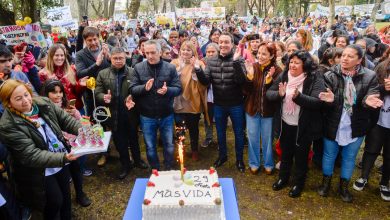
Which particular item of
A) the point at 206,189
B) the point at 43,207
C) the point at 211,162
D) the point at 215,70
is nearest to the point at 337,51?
the point at 215,70

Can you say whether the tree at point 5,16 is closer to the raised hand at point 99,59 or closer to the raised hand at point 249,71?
the raised hand at point 99,59

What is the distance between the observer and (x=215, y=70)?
4402 millimetres

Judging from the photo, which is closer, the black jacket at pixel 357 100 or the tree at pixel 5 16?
the black jacket at pixel 357 100

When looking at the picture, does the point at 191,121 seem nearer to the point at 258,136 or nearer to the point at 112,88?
the point at 258,136

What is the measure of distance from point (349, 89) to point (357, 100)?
17 centimetres

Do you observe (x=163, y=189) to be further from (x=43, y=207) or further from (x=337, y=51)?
(x=337, y=51)

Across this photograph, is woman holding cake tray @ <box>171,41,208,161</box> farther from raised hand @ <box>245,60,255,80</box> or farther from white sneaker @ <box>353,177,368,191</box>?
white sneaker @ <box>353,177,368,191</box>

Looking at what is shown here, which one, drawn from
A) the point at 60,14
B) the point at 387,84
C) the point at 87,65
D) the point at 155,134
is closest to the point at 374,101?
the point at 387,84

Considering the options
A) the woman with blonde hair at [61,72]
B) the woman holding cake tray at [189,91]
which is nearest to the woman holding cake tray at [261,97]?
the woman holding cake tray at [189,91]

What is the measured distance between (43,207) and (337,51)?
4380mm

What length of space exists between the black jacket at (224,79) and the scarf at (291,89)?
0.64 meters

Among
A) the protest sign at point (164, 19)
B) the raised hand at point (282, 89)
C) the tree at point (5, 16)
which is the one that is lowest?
the raised hand at point (282, 89)

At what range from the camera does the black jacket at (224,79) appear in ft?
14.1

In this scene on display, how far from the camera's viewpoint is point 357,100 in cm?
355
